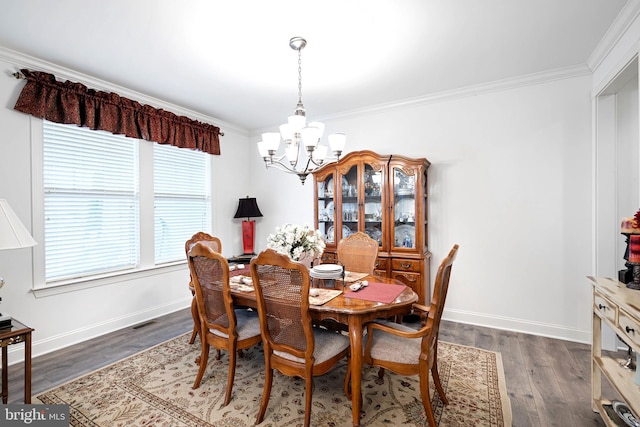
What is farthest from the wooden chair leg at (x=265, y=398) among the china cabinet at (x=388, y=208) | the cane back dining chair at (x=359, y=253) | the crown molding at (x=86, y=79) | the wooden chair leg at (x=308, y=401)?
the crown molding at (x=86, y=79)

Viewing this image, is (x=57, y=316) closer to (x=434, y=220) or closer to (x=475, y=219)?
(x=434, y=220)

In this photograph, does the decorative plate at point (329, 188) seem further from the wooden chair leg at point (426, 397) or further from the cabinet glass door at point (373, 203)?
the wooden chair leg at point (426, 397)

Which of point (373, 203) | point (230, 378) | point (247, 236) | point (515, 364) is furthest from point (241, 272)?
point (515, 364)

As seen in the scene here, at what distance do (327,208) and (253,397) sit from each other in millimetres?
2379

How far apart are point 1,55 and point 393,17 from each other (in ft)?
10.4

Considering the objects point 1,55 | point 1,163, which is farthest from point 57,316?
point 1,55

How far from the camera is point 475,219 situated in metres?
3.45

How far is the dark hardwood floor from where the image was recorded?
198 cm

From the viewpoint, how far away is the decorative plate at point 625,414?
5.33 ft

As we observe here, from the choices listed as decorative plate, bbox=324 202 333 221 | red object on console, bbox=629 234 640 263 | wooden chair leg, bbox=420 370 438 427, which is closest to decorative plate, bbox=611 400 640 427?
red object on console, bbox=629 234 640 263

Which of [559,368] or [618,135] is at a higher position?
[618,135]

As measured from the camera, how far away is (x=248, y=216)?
471 cm

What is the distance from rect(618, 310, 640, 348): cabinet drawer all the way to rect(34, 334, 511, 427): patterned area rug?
0.85m

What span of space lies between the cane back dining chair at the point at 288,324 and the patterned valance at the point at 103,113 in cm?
258
